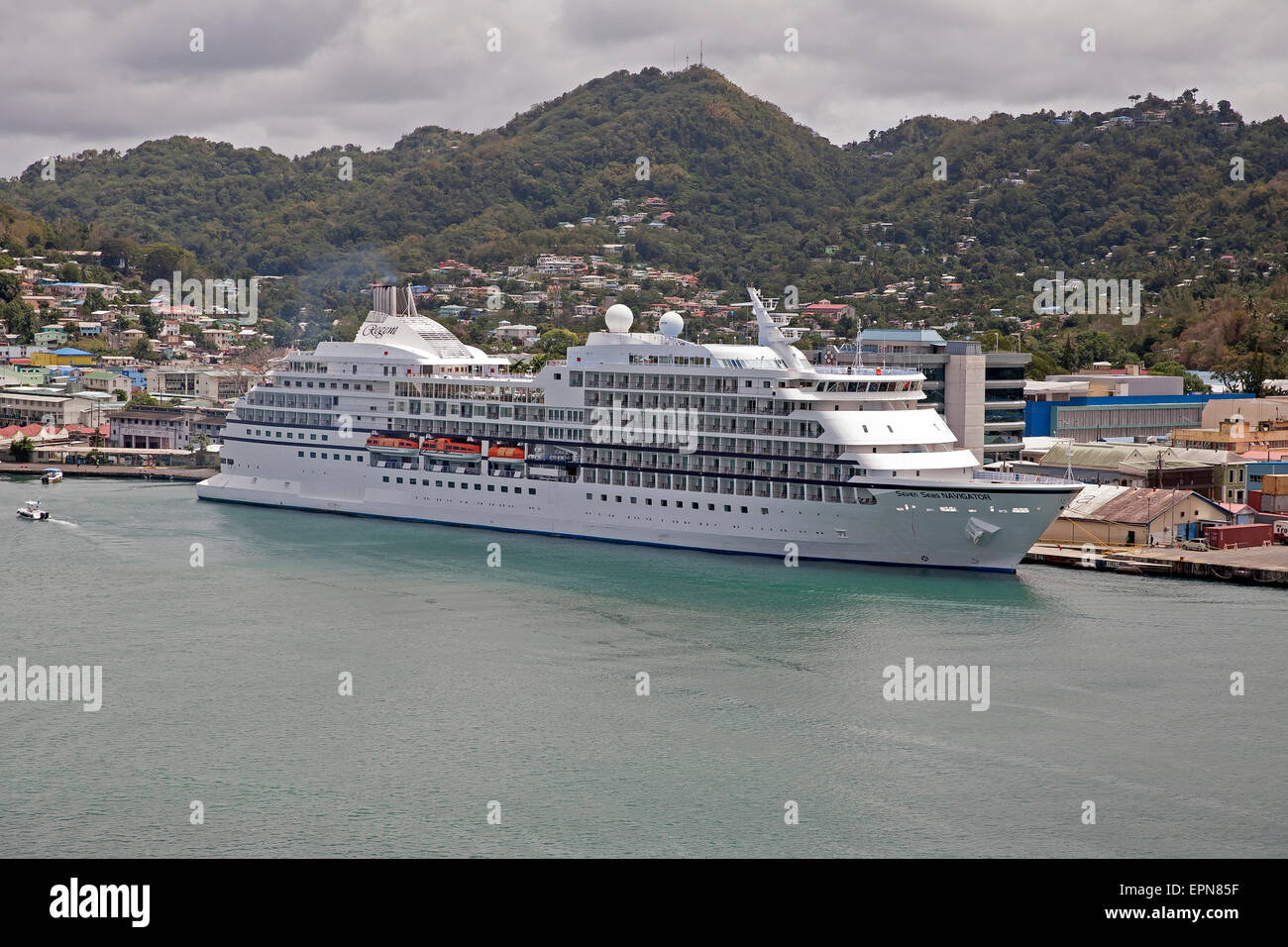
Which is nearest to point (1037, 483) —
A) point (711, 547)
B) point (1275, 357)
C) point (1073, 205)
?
point (711, 547)

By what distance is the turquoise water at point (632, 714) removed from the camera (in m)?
19.3

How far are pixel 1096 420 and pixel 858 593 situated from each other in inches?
1032

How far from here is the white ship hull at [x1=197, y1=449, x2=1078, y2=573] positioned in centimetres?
3378

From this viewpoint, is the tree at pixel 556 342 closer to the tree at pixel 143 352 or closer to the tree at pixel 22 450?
the tree at pixel 143 352

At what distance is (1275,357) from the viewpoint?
6725 centimetres

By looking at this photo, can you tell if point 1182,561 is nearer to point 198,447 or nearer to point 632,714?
point 632,714

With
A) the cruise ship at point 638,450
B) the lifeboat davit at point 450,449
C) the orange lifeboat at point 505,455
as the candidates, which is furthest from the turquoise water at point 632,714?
the lifeboat davit at point 450,449

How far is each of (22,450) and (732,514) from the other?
36.1 meters

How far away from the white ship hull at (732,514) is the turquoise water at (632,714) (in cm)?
83

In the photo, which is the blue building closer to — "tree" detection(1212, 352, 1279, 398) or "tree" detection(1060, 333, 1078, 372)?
"tree" detection(1212, 352, 1279, 398)

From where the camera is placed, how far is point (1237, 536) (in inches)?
1463

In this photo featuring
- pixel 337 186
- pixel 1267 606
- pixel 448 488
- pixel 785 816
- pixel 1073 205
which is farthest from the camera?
pixel 337 186

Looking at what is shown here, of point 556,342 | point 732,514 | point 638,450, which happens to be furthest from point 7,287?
point 732,514

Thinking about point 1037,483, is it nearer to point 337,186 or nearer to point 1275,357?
point 1275,357
